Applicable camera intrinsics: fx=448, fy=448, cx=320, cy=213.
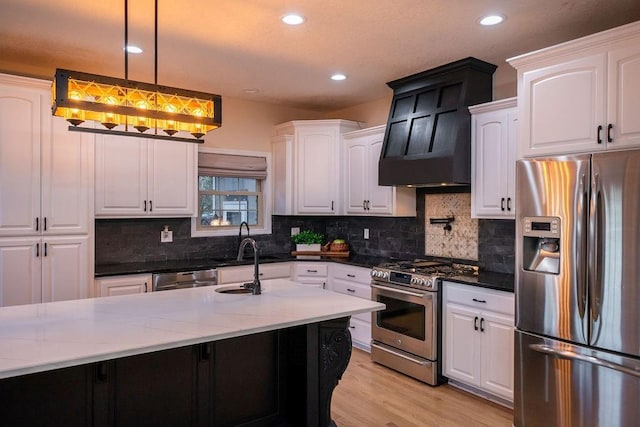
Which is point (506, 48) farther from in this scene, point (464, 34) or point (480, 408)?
point (480, 408)

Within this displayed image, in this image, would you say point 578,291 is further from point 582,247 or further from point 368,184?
point 368,184

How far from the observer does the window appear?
4.95 m

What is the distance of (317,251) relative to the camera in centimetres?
516

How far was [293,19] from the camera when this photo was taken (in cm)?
288

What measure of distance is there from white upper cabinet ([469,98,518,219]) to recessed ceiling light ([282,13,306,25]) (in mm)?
1592

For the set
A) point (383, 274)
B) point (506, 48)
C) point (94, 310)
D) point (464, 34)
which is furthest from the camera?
point (383, 274)

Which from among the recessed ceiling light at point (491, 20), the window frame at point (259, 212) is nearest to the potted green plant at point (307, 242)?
the window frame at point (259, 212)

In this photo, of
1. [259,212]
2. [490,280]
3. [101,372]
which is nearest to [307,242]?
[259,212]

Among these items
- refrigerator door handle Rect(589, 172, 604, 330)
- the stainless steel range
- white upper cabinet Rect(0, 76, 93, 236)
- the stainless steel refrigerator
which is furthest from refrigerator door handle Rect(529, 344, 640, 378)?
white upper cabinet Rect(0, 76, 93, 236)

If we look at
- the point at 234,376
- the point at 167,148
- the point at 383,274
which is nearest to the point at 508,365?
the point at 383,274

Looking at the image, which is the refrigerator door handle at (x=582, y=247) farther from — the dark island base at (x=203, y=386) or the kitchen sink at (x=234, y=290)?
the kitchen sink at (x=234, y=290)

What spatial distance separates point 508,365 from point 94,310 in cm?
268

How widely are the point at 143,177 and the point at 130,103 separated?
2.11 metres

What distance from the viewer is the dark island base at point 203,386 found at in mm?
1898
